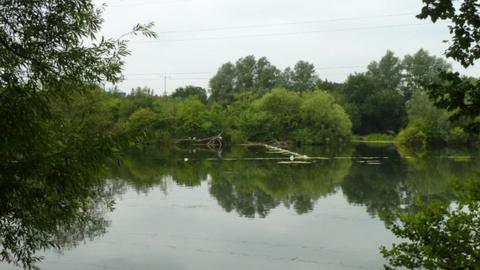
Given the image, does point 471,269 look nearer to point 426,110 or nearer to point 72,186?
point 72,186

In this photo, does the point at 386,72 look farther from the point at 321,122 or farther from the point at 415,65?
the point at 321,122

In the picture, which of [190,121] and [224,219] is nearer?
[224,219]

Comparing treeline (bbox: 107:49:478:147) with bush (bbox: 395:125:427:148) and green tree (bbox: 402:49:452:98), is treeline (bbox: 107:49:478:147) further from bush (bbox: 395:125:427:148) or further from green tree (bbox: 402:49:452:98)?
green tree (bbox: 402:49:452:98)

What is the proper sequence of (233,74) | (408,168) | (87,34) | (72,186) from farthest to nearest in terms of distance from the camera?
(233,74), (408,168), (87,34), (72,186)

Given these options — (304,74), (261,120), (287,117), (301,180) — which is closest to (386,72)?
(304,74)

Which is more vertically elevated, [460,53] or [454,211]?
[460,53]

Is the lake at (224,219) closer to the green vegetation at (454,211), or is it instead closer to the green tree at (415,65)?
the green vegetation at (454,211)

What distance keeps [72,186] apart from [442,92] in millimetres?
2518

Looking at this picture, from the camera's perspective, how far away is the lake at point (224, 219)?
504cm

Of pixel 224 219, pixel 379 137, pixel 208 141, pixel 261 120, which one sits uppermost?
pixel 261 120

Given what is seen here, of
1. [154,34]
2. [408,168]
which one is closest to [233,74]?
[408,168]

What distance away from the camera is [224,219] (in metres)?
13.8

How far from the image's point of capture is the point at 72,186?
12.0ft

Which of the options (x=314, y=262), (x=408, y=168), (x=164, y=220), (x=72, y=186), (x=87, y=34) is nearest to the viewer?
(x=72, y=186)
